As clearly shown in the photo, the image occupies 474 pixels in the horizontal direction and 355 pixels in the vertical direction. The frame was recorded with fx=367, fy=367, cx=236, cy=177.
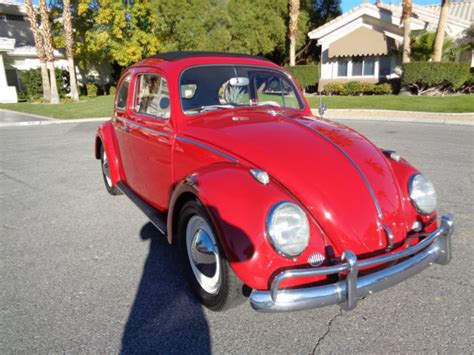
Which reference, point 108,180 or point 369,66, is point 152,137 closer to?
point 108,180

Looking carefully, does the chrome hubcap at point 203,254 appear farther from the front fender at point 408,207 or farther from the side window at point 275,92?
the side window at point 275,92

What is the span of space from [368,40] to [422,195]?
21.7m

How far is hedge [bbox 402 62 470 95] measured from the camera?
17.4 metres

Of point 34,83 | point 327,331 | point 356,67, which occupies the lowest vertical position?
point 327,331

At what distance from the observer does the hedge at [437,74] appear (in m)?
17.4

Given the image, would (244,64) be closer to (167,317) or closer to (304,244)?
(304,244)

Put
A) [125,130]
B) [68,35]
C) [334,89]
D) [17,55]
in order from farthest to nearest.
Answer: [17,55]
[334,89]
[68,35]
[125,130]

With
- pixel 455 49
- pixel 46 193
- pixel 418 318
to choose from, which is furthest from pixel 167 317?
pixel 455 49

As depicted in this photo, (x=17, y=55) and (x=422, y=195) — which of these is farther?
(x=17, y=55)

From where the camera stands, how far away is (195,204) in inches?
97.9

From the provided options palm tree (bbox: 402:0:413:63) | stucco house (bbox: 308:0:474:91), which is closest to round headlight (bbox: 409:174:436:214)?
palm tree (bbox: 402:0:413:63)

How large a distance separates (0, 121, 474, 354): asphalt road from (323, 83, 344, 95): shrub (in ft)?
57.7

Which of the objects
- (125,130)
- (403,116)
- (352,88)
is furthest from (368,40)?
(125,130)

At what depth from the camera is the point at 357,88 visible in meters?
20.7
